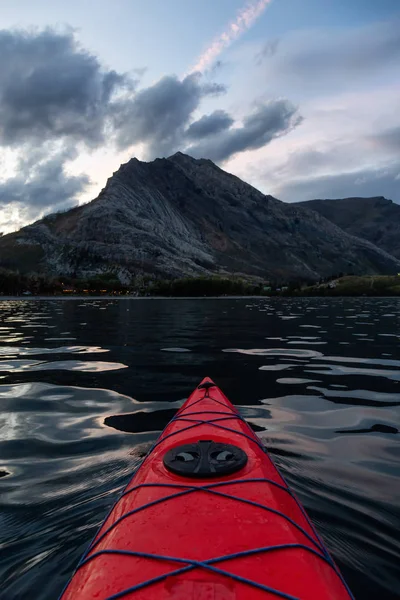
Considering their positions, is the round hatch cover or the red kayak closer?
the red kayak

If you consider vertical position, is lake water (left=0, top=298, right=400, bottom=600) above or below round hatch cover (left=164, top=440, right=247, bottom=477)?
below

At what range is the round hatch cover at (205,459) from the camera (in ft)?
14.1

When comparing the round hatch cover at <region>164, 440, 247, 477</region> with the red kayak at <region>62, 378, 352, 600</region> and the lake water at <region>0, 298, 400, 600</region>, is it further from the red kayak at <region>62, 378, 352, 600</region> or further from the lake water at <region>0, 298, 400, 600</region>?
the lake water at <region>0, 298, 400, 600</region>

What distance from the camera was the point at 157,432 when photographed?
8164mm

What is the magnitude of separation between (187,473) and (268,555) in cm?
145

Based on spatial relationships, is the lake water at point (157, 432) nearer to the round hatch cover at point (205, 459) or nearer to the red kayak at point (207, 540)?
the red kayak at point (207, 540)

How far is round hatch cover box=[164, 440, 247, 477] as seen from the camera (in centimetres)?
431

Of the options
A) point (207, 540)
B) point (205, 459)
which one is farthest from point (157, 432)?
point (207, 540)

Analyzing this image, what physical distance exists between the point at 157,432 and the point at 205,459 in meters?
3.82

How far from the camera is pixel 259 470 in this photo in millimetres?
4527

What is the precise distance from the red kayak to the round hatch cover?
1cm

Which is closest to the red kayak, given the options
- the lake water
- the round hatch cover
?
the round hatch cover

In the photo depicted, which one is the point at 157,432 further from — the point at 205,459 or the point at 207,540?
the point at 207,540

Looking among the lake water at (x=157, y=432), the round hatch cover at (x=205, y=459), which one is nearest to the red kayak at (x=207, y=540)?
the round hatch cover at (x=205, y=459)
